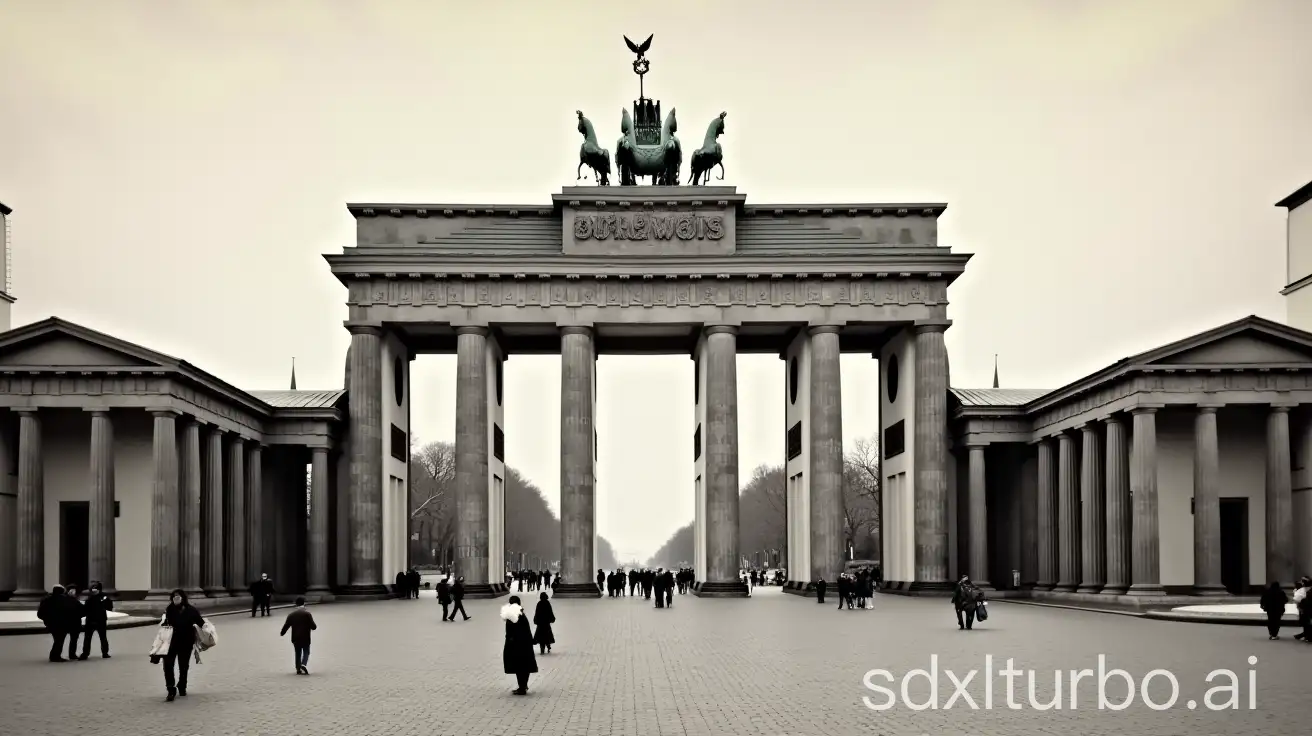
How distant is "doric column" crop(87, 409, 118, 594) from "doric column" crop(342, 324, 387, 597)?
621 inches

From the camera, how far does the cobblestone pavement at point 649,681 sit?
1795cm

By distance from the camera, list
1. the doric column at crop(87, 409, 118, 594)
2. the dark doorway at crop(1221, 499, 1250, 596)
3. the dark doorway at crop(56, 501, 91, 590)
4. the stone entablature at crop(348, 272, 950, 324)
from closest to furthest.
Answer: the doric column at crop(87, 409, 118, 594)
the dark doorway at crop(56, 501, 91, 590)
the dark doorway at crop(1221, 499, 1250, 596)
the stone entablature at crop(348, 272, 950, 324)

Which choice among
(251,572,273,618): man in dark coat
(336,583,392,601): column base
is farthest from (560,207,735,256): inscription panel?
(251,572,273,618): man in dark coat

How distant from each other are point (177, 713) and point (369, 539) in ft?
143

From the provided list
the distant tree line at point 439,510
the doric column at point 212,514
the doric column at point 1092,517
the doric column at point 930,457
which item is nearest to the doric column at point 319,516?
the doric column at point 212,514

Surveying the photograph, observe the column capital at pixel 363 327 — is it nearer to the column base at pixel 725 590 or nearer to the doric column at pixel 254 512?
the doric column at pixel 254 512

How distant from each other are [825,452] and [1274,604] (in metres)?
32.4

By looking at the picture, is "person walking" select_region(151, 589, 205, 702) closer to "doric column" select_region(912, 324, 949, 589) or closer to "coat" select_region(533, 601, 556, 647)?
"coat" select_region(533, 601, 556, 647)

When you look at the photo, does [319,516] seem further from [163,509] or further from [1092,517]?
[1092,517]

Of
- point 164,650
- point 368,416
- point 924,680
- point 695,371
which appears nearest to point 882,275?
point 695,371

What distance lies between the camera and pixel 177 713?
19484mm

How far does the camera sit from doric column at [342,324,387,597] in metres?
62.3

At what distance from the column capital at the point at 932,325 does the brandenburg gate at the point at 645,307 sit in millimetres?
134

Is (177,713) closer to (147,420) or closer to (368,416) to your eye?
(147,420)
